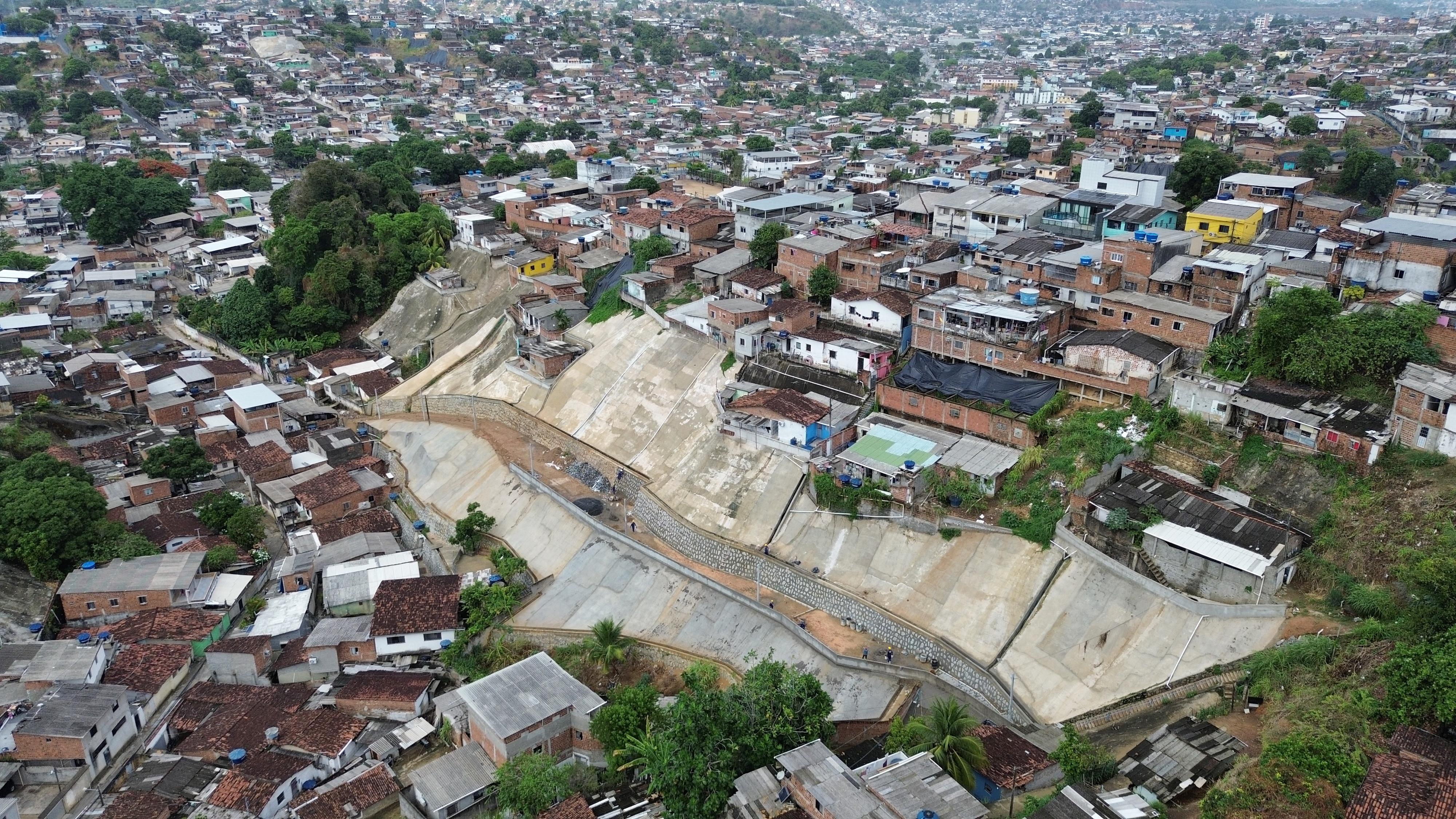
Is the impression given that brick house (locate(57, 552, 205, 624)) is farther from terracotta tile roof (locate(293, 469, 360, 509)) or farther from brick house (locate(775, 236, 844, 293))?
brick house (locate(775, 236, 844, 293))

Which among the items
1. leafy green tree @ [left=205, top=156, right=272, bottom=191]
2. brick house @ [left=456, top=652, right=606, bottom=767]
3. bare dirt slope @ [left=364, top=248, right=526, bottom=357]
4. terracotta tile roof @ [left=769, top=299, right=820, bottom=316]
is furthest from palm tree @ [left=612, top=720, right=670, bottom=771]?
leafy green tree @ [left=205, top=156, right=272, bottom=191]

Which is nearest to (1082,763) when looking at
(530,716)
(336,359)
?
(530,716)

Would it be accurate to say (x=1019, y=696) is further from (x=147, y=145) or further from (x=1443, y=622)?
(x=147, y=145)

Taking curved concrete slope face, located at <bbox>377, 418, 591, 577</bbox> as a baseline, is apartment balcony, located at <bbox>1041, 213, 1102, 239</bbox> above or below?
above

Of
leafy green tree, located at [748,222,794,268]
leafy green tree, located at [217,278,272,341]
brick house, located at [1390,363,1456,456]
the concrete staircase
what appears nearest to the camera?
brick house, located at [1390,363,1456,456]

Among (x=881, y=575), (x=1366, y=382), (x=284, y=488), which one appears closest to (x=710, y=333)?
(x=881, y=575)

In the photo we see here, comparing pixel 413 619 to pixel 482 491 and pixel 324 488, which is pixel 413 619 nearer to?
pixel 482 491
